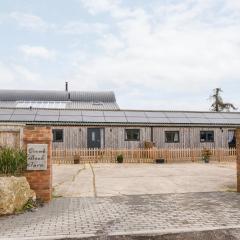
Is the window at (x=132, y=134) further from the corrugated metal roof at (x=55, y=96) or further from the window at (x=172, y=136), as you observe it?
the corrugated metal roof at (x=55, y=96)

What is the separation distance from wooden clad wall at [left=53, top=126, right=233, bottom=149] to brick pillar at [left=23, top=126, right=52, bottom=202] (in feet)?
55.9

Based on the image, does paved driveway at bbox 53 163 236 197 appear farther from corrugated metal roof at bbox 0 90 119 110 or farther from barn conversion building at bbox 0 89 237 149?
corrugated metal roof at bbox 0 90 119 110

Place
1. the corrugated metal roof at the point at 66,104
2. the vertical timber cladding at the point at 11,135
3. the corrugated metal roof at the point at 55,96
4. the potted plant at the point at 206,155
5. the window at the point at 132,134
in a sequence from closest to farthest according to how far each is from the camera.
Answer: the vertical timber cladding at the point at 11,135, the potted plant at the point at 206,155, the window at the point at 132,134, the corrugated metal roof at the point at 66,104, the corrugated metal roof at the point at 55,96

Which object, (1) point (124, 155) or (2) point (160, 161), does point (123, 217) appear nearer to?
(2) point (160, 161)

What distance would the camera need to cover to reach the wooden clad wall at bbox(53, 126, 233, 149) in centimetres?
2741

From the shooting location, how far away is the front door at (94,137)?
27.7 m

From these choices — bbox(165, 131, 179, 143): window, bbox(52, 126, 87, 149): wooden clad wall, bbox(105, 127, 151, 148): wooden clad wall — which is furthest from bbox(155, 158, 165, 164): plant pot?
bbox(52, 126, 87, 149): wooden clad wall

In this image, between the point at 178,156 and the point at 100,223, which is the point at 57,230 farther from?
the point at 178,156

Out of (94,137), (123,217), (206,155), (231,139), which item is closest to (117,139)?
(94,137)

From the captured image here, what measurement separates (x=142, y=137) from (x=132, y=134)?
82cm

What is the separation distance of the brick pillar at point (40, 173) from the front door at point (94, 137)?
1732cm

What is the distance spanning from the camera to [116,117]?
29.0 m

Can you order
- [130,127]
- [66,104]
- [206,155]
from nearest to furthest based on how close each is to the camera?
[206,155]
[130,127]
[66,104]

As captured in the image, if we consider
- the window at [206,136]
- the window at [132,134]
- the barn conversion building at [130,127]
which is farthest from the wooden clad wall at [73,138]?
the window at [206,136]
